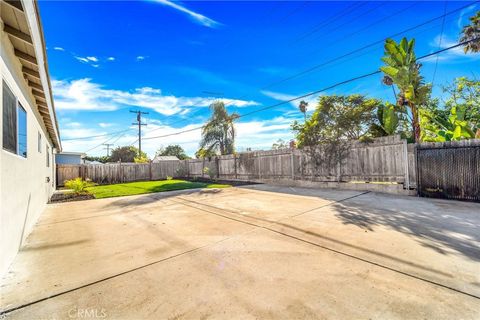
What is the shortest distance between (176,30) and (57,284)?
10.1 meters

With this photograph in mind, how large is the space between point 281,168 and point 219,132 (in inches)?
383

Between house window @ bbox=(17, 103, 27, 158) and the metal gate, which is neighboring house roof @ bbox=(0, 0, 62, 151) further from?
the metal gate

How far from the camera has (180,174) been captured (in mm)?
18438

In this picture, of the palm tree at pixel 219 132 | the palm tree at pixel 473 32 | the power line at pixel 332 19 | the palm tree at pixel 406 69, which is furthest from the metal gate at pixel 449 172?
the palm tree at pixel 219 132

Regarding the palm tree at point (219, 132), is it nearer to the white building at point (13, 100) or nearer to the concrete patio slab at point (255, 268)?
the concrete patio slab at point (255, 268)

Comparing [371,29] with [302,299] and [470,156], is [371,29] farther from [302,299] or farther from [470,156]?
[302,299]

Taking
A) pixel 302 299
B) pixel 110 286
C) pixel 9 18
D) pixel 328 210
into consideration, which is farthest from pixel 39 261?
pixel 328 210

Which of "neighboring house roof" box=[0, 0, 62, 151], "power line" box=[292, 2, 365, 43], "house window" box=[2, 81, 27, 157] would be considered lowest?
"house window" box=[2, 81, 27, 157]

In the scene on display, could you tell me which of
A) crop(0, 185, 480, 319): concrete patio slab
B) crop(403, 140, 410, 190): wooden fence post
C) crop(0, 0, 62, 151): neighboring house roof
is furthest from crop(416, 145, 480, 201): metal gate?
crop(0, 0, 62, 151): neighboring house roof

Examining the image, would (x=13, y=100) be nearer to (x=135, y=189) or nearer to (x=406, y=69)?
(x=135, y=189)

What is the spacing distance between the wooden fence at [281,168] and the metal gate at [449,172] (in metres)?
0.35

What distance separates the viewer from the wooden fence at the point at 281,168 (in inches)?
295

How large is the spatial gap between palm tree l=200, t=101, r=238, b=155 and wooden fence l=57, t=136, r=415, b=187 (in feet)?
9.11

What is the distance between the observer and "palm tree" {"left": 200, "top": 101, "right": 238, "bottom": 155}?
19.4 metres
